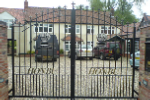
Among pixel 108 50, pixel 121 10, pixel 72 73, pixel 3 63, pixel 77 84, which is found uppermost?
pixel 121 10

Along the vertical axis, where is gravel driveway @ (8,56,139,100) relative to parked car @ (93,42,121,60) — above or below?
below

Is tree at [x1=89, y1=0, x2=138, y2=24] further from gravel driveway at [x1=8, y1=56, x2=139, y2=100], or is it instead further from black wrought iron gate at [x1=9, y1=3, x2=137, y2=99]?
gravel driveway at [x1=8, y1=56, x2=139, y2=100]

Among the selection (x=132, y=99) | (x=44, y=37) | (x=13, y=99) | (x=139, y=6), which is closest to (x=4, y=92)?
(x=13, y=99)

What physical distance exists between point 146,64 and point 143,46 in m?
0.45

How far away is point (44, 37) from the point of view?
361cm

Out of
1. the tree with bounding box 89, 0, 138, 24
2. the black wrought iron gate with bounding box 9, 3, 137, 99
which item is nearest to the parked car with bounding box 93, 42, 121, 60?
the black wrought iron gate with bounding box 9, 3, 137, 99

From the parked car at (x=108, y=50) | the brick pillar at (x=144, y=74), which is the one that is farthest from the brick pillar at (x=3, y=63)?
the brick pillar at (x=144, y=74)

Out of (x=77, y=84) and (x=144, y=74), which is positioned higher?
(x=144, y=74)

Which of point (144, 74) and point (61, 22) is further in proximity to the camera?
point (61, 22)

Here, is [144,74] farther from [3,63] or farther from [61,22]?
[3,63]

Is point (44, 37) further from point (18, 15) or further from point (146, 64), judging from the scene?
point (18, 15)

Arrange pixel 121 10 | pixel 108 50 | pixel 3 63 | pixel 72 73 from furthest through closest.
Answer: pixel 121 10
pixel 108 50
pixel 72 73
pixel 3 63

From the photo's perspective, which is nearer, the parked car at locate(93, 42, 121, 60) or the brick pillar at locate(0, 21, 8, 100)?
the brick pillar at locate(0, 21, 8, 100)

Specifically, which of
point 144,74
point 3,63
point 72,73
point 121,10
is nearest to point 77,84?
point 72,73
